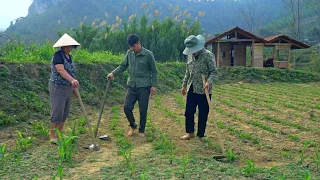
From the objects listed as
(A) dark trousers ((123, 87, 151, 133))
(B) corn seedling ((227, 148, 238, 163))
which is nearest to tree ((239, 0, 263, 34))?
(A) dark trousers ((123, 87, 151, 133))


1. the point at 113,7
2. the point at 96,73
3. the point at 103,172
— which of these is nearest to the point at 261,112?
the point at 96,73

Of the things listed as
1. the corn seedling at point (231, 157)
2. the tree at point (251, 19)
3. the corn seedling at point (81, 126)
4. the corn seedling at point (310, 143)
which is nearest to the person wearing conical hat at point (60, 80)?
the corn seedling at point (81, 126)

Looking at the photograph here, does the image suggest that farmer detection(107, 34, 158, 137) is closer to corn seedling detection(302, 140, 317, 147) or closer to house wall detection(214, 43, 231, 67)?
corn seedling detection(302, 140, 317, 147)

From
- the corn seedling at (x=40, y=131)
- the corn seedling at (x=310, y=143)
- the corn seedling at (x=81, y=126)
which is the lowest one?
the corn seedling at (x=310, y=143)

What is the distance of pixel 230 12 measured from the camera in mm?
80312

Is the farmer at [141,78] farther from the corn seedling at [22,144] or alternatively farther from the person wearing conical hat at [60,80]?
the corn seedling at [22,144]

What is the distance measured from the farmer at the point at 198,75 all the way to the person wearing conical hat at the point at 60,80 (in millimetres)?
1792

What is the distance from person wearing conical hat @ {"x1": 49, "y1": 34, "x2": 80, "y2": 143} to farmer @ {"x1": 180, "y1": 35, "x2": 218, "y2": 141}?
70.6 inches

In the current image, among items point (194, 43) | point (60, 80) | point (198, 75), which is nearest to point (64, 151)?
point (60, 80)

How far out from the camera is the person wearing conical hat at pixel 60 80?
5.45 meters

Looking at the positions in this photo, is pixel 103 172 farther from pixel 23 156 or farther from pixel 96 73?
pixel 96 73

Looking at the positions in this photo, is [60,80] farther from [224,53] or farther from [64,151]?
[224,53]

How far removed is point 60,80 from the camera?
5.61 meters

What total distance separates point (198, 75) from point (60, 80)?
2.14 metres
